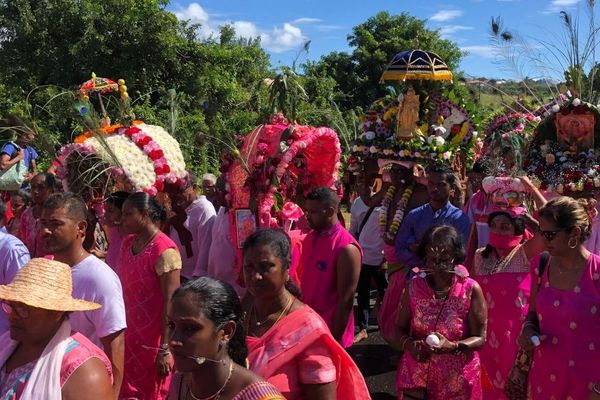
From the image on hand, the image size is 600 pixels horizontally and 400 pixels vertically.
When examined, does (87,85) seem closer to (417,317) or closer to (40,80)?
(417,317)

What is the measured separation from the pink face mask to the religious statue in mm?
2010

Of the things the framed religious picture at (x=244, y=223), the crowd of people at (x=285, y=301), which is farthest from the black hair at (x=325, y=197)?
the framed religious picture at (x=244, y=223)

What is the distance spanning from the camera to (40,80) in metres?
14.8

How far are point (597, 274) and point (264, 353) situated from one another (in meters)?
1.94

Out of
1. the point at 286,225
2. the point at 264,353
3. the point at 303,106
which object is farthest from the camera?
the point at 303,106

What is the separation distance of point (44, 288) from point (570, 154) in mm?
3846

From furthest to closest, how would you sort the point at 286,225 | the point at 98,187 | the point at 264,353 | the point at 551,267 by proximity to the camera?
the point at 286,225 < the point at 98,187 < the point at 551,267 < the point at 264,353

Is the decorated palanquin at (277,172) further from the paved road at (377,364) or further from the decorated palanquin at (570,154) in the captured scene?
the paved road at (377,364)

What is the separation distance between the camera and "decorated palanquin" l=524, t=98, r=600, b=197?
478cm

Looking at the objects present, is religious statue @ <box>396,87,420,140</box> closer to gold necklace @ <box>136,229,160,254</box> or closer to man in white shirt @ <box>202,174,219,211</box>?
gold necklace @ <box>136,229,160,254</box>

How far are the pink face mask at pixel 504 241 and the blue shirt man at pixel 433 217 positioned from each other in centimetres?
69

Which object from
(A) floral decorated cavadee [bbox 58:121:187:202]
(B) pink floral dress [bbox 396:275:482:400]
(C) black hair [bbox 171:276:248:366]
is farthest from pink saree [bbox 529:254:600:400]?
(A) floral decorated cavadee [bbox 58:121:187:202]

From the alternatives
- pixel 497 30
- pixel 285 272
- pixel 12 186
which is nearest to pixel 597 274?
pixel 285 272

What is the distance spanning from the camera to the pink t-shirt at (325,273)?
437 centimetres
